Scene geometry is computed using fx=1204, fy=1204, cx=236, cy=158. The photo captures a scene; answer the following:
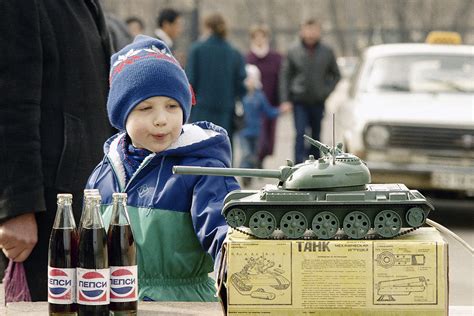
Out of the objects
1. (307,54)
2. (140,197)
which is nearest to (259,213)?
(140,197)

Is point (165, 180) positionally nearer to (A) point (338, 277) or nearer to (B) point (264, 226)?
(B) point (264, 226)

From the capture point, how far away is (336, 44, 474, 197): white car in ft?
36.9

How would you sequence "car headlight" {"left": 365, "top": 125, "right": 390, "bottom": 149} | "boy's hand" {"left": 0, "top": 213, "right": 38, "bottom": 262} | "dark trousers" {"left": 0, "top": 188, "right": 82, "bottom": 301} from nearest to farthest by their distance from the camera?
"boy's hand" {"left": 0, "top": 213, "right": 38, "bottom": 262} < "dark trousers" {"left": 0, "top": 188, "right": 82, "bottom": 301} < "car headlight" {"left": 365, "top": 125, "right": 390, "bottom": 149}

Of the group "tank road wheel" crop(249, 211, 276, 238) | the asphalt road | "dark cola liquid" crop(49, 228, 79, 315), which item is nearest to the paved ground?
the asphalt road

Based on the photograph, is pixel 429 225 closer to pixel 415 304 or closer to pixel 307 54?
pixel 415 304

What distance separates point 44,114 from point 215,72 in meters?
9.31

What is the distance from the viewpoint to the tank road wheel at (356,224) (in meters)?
3.04

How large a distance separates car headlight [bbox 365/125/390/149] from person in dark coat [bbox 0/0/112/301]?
6.73m

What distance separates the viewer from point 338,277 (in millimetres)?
2949

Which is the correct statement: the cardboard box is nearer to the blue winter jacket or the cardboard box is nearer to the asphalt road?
the asphalt road

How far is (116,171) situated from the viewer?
3.87 m

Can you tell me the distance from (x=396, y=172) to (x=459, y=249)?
229 cm

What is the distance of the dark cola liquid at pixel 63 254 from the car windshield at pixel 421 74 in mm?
9038

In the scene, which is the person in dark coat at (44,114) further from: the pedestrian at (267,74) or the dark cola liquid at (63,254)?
the pedestrian at (267,74)
